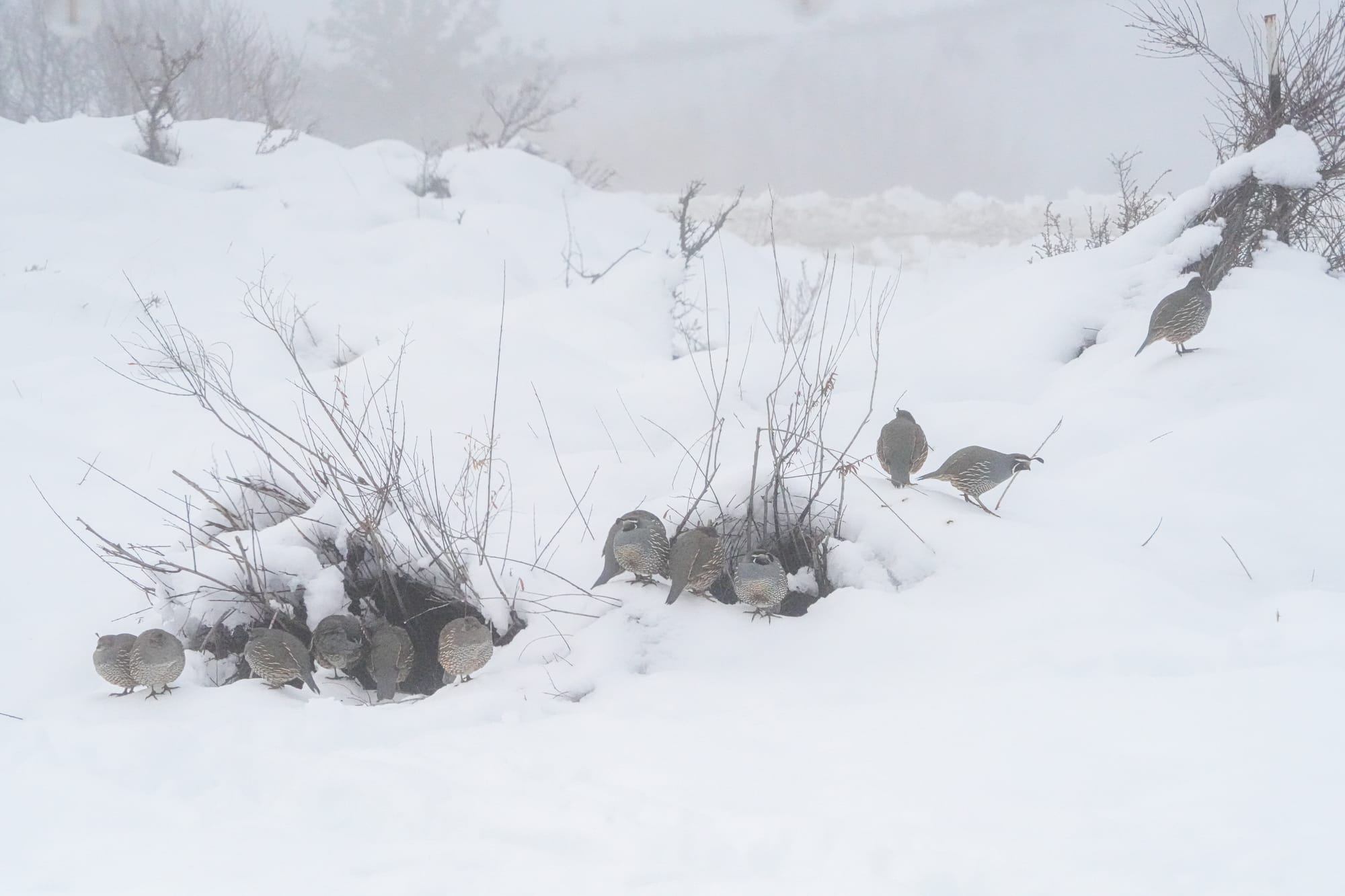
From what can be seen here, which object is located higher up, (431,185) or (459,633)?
(431,185)

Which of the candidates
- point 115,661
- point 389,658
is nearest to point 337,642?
point 389,658

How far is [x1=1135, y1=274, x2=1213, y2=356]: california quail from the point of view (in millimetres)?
4578

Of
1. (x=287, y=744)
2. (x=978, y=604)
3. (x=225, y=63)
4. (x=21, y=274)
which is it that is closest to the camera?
(x=287, y=744)

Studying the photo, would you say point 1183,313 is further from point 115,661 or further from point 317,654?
point 115,661

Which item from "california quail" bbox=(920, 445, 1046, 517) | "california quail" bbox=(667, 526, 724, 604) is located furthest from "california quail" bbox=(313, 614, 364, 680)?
"california quail" bbox=(920, 445, 1046, 517)

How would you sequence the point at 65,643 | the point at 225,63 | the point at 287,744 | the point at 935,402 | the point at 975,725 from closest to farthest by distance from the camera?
1. the point at 975,725
2. the point at 287,744
3. the point at 65,643
4. the point at 935,402
5. the point at 225,63

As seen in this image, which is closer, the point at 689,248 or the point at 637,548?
the point at 637,548

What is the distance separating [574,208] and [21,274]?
897cm

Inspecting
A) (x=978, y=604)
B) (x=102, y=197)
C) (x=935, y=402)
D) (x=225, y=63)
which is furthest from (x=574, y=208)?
(x=225, y=63)

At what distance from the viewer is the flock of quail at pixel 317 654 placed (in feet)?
9.37

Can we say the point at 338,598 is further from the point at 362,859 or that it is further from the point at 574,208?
the point at 574,208

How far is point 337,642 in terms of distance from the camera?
3.25m

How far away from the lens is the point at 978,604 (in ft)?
9.38

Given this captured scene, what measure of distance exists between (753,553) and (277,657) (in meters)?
1.98
